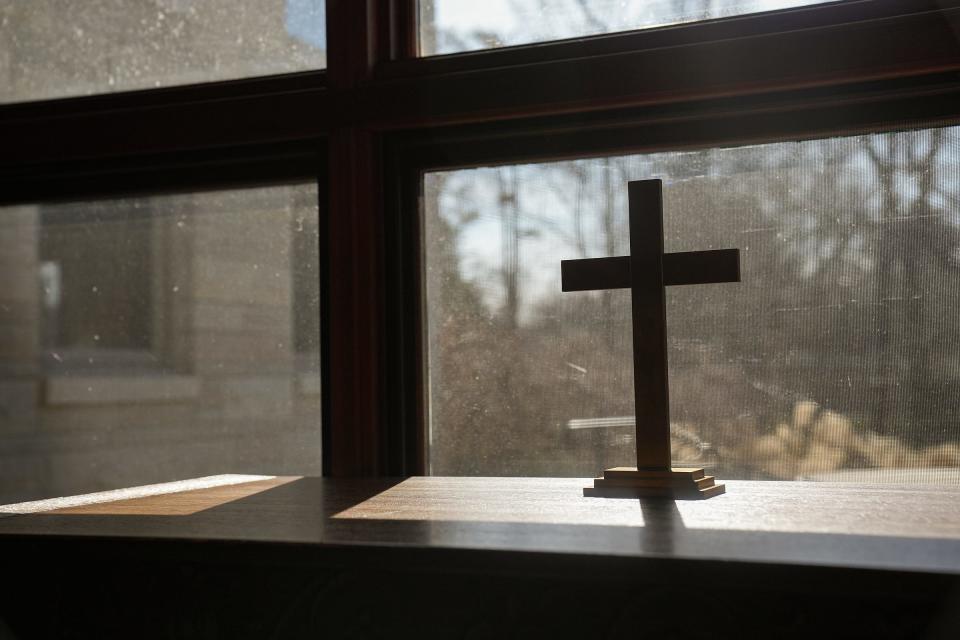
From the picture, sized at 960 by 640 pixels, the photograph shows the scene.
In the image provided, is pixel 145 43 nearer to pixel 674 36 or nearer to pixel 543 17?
pixel 543 17

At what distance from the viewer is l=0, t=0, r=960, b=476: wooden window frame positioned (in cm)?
150

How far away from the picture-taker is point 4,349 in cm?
198

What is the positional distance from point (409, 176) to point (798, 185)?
683 millimetres

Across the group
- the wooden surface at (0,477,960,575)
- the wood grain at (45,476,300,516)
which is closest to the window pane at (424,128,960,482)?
the wooden surface at (0,477,960,575)

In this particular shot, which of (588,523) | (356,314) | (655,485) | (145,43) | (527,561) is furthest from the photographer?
(145,43)

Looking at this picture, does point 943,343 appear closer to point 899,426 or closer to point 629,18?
point 899,426

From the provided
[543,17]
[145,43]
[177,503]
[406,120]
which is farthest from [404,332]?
[145,43]

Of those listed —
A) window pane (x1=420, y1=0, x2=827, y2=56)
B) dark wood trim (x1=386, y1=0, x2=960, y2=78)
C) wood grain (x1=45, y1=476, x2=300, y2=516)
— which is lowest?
wood grain (x1=45, y1=476, x2=300, y2=516)

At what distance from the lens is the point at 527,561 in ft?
3.08

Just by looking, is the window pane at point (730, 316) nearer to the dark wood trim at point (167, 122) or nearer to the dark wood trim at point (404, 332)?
the dark wood trim at point (404, 332)

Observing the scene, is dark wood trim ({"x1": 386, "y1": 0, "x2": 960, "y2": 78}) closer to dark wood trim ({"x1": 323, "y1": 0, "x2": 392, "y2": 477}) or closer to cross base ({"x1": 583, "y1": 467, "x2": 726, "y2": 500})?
dark wood trim ({"x1": 323, "y1": 0, "x2": 392, "y2": 477})

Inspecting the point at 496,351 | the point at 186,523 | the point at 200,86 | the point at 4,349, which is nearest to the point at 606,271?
the point at 496,351

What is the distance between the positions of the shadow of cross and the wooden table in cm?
14

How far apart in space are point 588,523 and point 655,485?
0.86 ft
